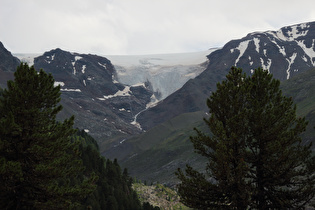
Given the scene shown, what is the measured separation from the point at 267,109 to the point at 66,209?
618 inches

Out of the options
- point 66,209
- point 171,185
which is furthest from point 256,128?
point 171,185

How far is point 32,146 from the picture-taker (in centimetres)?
1986

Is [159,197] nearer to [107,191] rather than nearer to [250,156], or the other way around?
[107,191]

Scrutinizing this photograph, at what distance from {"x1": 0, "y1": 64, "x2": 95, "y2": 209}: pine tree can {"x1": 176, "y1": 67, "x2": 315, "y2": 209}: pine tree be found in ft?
29.5

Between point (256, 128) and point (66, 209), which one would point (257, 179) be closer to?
point (256, 128)

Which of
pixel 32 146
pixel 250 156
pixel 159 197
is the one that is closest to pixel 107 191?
pixel 159 197

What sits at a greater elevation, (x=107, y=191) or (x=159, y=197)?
(x=107, y=191)

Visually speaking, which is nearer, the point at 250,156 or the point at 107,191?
the point at 250,156

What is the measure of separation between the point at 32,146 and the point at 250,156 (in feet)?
48.5

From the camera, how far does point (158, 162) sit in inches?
7736

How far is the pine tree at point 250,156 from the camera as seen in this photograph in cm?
2092

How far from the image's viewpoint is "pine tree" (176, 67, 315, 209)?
2092 centimetres

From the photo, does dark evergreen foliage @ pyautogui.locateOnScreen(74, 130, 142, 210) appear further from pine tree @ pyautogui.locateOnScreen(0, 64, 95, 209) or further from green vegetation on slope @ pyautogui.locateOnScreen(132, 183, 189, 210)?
pine tree @ pyautogui.locateOnScreen(0, 64, 95, 209)

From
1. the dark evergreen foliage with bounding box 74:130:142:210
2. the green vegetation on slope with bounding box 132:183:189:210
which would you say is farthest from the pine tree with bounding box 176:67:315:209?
the green vegetation on slope with bounding box 132:183:189:210
